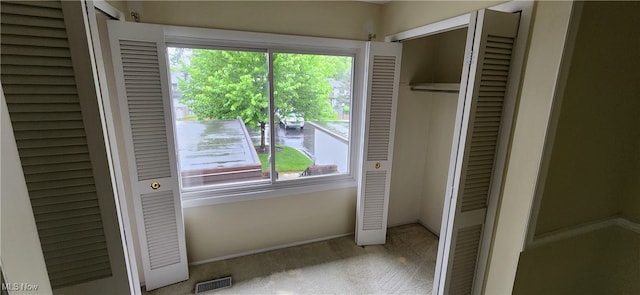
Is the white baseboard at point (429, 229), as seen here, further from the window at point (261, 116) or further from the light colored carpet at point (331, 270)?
the window at point (261, 116)

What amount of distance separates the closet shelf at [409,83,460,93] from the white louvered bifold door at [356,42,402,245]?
1.13ft

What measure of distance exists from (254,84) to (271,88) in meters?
0.15

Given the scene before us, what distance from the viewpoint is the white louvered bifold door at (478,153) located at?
1.33 meters

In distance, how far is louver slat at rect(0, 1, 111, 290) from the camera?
0.64 m

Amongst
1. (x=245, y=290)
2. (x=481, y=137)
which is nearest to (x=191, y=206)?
(x=245, y=290)

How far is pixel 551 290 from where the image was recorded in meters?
0.79

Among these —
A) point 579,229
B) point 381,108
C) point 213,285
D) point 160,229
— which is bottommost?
point 213,285

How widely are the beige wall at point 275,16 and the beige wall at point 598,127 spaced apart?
6.32ft

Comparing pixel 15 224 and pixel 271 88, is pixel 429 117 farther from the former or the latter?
pixel 15 224

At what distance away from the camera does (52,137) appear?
0.69m

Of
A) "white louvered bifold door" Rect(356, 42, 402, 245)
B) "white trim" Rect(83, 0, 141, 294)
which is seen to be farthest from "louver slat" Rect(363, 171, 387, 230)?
"white trim" Rect(83, 0, 141, 294)

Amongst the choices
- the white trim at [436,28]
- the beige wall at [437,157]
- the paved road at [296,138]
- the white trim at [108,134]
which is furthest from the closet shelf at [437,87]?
the white trim at [108,134]

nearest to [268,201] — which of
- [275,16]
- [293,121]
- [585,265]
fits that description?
[293,121]

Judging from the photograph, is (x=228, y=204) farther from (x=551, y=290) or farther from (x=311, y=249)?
(x=551, y=290)
